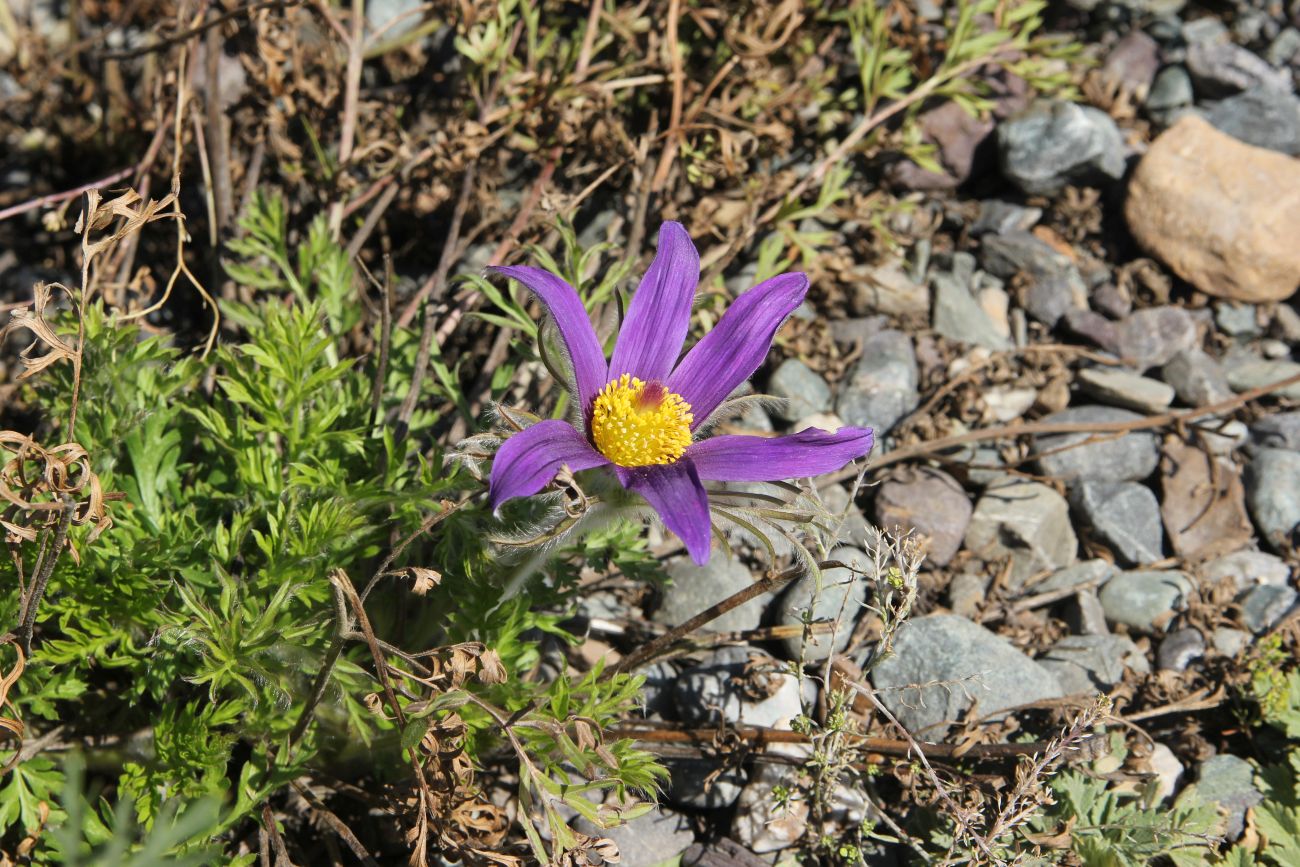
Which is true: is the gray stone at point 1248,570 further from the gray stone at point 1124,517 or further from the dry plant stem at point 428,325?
the dry plant stem at point 428,325

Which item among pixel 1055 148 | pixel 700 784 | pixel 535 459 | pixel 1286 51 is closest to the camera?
pixel 535 459

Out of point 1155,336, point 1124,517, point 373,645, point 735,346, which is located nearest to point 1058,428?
point 1124,517

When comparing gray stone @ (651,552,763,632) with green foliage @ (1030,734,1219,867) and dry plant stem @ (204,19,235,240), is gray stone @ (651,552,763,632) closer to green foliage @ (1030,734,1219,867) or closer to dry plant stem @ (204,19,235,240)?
green foliage @ (1030,734,1219,867)

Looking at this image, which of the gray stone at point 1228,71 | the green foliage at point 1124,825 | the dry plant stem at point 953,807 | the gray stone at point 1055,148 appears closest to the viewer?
the dry plant stem at point 953,807

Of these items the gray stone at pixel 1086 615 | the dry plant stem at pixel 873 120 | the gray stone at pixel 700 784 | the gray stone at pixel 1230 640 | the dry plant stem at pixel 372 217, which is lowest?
the gray stone at pixel 1230 640

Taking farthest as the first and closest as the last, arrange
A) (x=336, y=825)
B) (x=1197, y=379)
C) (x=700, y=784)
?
(x=1197, y=379) < (x=700, y=784) < (x=336, y=825)

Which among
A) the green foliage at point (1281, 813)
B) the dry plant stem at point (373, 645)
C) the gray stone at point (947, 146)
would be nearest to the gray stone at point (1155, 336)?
the gray stone at point (947, 146)

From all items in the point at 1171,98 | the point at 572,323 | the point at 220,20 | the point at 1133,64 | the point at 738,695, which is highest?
the point at 220,20

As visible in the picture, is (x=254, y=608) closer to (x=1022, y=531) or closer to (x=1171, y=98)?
(x=1022, y=531)
